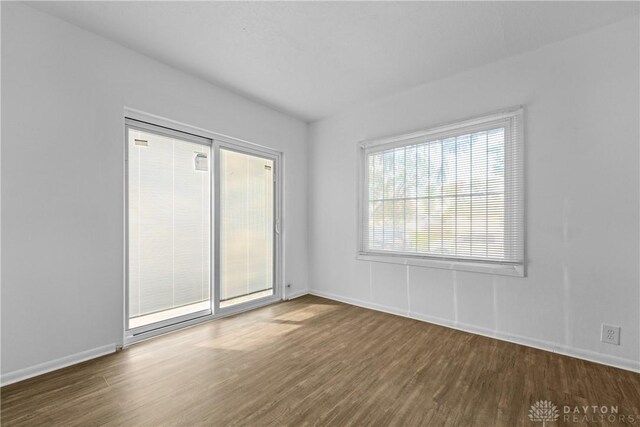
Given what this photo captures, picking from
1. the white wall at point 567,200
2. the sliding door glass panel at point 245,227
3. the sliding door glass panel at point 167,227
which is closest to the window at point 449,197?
the white wall at point 567,200

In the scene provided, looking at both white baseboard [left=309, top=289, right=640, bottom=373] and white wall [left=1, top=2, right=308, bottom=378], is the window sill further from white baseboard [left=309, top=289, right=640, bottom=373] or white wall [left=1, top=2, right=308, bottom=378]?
white wall [left=1, top=2, right=308, bottom=378]

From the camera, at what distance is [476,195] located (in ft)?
10.3

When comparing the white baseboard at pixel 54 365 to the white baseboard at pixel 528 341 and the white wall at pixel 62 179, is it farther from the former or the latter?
the white baseboard at pixel 528 341

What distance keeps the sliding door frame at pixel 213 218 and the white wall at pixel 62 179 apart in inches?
4.2

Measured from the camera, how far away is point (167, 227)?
3.16 m

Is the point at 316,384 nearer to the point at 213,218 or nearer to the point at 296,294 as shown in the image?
the point at 213,218

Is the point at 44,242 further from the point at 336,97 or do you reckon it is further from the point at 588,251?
the point at 588,251

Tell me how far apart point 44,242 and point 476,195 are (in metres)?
4.06

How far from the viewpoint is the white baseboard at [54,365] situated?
6.97ft

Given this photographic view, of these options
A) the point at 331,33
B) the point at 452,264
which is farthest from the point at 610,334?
the point at 331,33

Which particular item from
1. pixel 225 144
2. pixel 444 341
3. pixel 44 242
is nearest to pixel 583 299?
pixel 444 341

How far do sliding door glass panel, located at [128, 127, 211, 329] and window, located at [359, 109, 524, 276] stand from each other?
7.18ft

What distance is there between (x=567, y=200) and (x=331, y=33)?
2.67 metres

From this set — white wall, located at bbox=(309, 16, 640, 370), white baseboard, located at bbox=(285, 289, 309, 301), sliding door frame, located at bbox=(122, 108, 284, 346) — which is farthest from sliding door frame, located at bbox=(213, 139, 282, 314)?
white wall, located at bbox=(309, 16, 640, 370)
